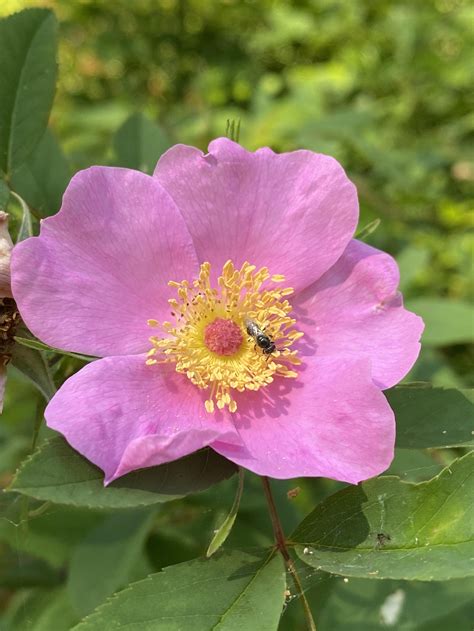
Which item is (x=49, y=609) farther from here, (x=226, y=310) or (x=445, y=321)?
(x=445, y=321)

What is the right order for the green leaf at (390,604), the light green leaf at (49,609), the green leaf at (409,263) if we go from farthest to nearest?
the green leaf at (409,263) < the light green leaf at (49,609) < the green leaf at (390,604)

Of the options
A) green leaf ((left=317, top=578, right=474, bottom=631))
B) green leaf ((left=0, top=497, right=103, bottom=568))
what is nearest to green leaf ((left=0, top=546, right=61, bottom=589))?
green leaf ((left=0, top=497, right=103, bottom=568))

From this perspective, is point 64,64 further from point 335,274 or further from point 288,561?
point 288,561

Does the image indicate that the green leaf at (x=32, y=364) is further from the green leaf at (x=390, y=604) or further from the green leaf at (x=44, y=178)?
the green leaf at (x=390, y=604)

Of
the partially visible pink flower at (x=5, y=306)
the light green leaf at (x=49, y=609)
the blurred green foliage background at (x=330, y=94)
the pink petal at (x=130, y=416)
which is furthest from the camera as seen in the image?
the blurred green foliage background at (x=330, y=94)

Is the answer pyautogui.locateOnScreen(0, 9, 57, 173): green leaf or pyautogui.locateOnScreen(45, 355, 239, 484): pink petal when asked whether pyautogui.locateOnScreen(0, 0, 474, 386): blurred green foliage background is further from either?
pyautogui.locateOnScreen(45, 355, 239, 484): pink petal

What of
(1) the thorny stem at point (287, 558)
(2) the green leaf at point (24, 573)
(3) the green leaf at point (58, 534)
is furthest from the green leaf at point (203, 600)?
(3) the green leaf at point (58, 534)

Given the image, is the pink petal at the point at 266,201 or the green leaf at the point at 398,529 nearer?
the green leaf at the point at 398,529
